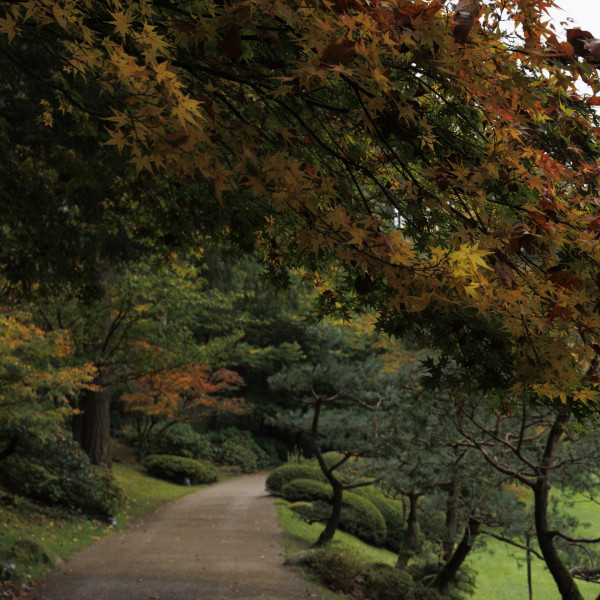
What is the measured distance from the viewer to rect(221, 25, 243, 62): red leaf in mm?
1937

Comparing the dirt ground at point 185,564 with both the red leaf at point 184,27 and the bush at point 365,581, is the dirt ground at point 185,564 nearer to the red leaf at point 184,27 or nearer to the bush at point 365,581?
the bush at point 365,581

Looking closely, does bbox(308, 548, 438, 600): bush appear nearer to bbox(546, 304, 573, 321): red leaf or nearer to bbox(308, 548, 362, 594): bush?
bbox(308, 548, 362, 594): bush

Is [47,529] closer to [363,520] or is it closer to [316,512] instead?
[316,512]

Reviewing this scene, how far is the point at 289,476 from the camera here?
15797mm

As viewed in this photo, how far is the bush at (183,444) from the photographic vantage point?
1980 cm

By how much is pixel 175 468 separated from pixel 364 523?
6.86m

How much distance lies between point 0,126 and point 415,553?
378 inches

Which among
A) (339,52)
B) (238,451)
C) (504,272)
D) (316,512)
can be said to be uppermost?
(339,52)

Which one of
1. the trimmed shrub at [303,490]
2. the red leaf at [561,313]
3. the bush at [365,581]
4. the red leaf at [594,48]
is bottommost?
the trimmed shrub at [303,490]

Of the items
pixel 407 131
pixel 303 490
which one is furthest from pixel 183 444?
pixel 407 131

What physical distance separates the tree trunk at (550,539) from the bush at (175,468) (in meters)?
13.4

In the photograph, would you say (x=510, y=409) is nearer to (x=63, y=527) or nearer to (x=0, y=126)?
(x=0, y=126)

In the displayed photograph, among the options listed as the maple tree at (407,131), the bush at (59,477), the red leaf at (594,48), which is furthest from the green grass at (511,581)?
the red leaf at (594,48)

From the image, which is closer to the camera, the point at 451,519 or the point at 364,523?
the point at 451,519
